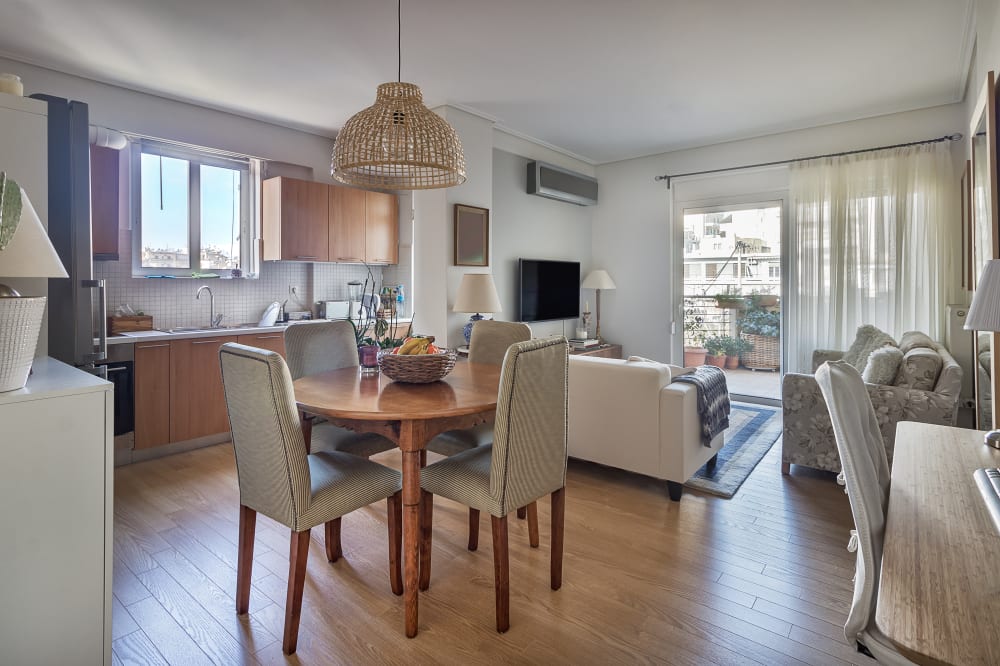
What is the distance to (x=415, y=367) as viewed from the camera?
2.29m

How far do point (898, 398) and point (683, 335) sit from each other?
2960mm

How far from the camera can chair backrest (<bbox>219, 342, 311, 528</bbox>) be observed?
1.71 meters

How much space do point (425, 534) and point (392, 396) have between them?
55cm

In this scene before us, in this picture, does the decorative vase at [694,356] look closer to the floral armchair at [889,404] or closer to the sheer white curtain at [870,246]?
Answer: the sheer white curtain at [870,246]

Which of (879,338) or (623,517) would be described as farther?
(879,338)

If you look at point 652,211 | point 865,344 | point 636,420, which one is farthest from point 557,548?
point 652,211

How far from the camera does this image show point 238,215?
183 inches

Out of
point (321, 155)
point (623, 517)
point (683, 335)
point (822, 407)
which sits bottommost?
point (623, 517)

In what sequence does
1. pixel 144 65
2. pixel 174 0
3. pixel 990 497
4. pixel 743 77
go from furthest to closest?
1. pixel 743 77
2. pixel 144 65
3. pixel 174 0
4. pixel 990 497

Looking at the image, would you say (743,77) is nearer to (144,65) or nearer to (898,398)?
(898,398)

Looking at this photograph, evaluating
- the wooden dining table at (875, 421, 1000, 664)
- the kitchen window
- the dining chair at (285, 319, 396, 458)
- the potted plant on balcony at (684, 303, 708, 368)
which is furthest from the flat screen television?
the wooden dining table at (875, 421, 1000, 664)

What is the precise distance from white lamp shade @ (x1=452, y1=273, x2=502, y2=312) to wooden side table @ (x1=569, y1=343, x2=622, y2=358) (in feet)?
5.70

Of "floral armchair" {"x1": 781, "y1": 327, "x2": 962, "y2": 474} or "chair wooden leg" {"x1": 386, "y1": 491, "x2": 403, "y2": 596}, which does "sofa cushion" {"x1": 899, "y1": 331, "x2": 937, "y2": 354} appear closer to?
"floral armchair" {"x1": 781, "y1": 327, "x2": 962, "y2": 474}

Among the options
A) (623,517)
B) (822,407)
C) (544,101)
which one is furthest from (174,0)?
(822,407)
